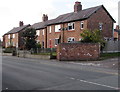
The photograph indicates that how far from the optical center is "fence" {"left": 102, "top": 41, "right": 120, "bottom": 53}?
29656mm

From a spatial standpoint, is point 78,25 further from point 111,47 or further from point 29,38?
point 29,38

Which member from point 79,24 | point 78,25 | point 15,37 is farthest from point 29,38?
point 15,37

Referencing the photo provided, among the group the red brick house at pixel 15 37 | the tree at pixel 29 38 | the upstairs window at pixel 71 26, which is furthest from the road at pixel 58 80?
the red brick house at pixel 15 37

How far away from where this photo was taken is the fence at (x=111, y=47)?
29.7 m

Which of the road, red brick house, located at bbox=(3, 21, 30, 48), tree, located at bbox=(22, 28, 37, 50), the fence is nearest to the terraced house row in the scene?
Result: the fence

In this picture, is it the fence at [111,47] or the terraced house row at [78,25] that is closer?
the fence at [111,47]

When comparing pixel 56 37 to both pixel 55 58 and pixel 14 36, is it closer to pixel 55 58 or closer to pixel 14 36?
pixel 55 58

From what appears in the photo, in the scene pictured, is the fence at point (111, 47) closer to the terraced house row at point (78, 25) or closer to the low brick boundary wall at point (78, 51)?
the terraced house row at point (78, 25)

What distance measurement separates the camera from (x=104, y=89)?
820cm

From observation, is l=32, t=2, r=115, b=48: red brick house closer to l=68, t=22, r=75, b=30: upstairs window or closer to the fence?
l=68, t=22, r=75, b=30: upstairs window

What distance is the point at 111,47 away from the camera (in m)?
30.3

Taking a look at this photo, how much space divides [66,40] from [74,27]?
3.40 metres

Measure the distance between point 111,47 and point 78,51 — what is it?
28.1 ft

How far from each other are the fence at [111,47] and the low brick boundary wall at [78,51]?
20.2 ft
